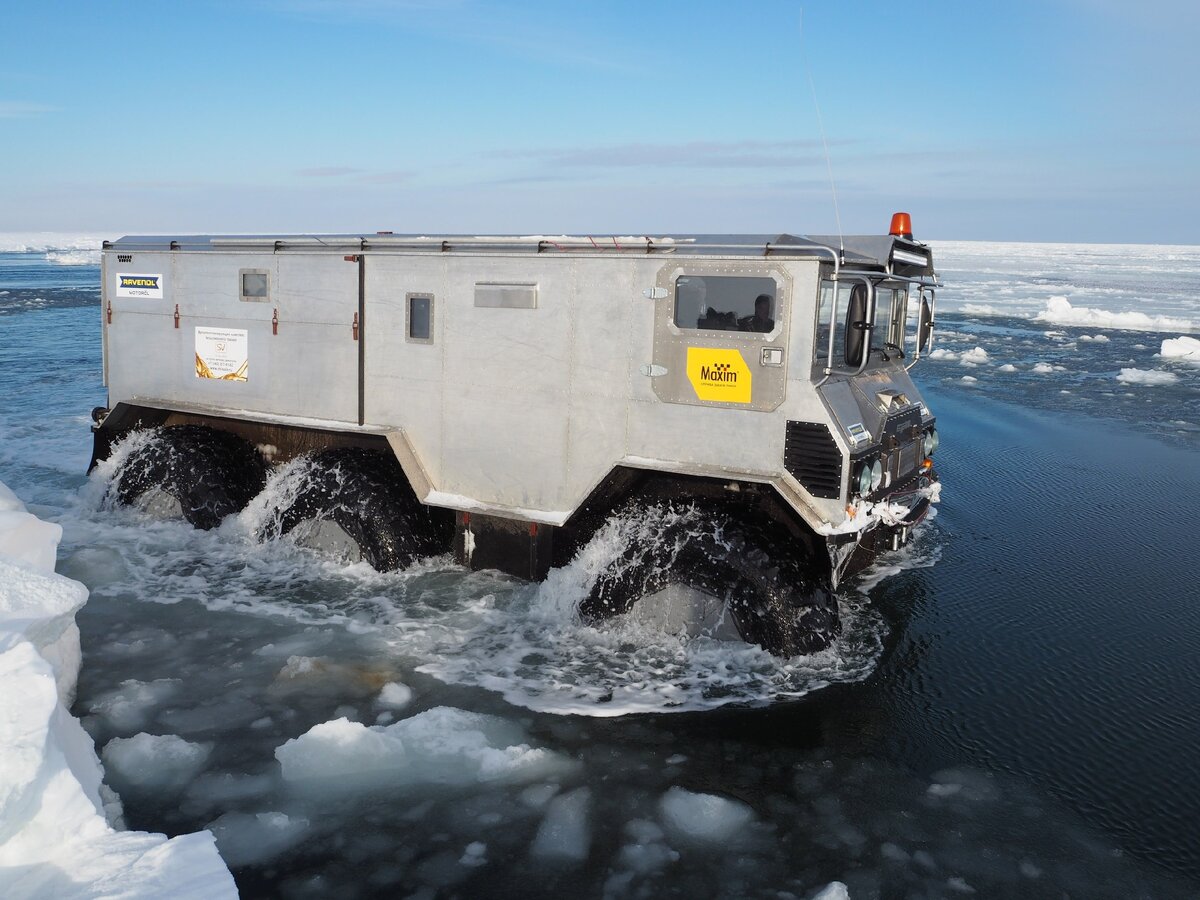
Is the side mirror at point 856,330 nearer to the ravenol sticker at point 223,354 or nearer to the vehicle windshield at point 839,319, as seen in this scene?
the vehicle windshield at point 839,319

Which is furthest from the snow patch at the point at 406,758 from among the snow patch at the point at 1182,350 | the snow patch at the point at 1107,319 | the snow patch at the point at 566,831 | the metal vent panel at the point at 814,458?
the snow patch at the point at 1107,319

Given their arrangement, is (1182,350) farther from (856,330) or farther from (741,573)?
(741,573)

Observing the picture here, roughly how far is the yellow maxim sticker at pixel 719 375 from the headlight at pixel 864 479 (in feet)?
2.92

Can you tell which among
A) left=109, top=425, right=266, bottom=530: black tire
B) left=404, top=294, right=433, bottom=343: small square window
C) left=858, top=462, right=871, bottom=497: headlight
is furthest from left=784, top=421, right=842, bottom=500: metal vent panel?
left=109, top=425, right=266, bottom=530: black tire

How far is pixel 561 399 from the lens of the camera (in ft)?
24.0

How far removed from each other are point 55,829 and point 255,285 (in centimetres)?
589

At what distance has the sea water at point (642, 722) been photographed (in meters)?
4.70

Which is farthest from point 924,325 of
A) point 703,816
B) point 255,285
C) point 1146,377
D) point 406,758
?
point 1146,377

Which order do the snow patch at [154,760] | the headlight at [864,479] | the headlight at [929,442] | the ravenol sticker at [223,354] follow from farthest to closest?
the ravenol sticker at [223,354] → the headlight at [929,442] → the headlight at [864,479] → the snow patch at [154,760]

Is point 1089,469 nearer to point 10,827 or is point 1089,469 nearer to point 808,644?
point 808,644

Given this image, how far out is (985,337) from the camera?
28891mm

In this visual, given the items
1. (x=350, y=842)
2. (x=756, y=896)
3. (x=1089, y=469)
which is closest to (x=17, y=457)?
(x=350, y=842)

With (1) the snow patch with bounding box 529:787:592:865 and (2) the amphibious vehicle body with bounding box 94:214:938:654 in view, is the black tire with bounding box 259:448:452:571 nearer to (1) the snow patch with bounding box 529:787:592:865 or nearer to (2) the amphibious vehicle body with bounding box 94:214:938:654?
(2) the amphibious vehicle body with bounding box 94:214:938:654

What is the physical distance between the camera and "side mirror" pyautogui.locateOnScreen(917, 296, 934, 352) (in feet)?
26.3
